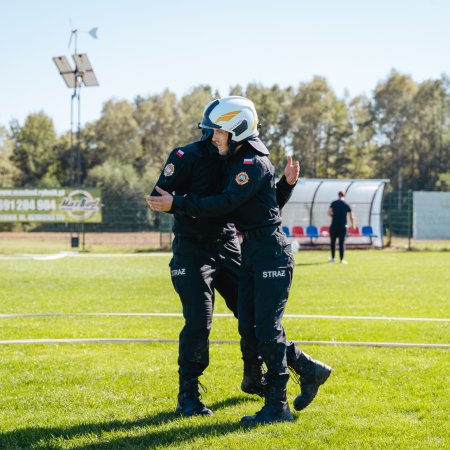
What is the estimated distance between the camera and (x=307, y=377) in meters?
5.14

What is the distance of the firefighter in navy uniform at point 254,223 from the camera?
479 cm

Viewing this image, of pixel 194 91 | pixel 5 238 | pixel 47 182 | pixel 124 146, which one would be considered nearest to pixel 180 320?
pixel 5 238

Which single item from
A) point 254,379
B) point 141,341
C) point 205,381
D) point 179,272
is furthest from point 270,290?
point 141,341

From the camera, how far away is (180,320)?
924 centimetres

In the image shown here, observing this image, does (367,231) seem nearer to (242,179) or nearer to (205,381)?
(205,381)

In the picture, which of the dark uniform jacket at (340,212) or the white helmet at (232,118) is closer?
the white helmet at (232,118)

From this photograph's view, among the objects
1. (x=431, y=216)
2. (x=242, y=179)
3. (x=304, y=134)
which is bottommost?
(x=431, y=216)

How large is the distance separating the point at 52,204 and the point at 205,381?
23.2 meters

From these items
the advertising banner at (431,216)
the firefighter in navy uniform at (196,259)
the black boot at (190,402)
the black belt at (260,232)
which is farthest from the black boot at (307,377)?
the advertising banner at (431,216)

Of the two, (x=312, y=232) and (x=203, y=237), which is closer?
(x=203, y=237)

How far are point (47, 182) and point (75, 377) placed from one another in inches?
2317

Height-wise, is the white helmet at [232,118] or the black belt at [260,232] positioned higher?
the white helmet at [232,118]

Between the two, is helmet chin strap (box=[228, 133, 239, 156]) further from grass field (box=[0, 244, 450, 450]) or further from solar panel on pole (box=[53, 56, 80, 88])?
solar panel on pole (box=[53, 56, 80, 88])

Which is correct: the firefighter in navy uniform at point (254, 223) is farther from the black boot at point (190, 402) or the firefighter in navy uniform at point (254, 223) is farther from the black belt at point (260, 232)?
the black boot at point (190, 402)
